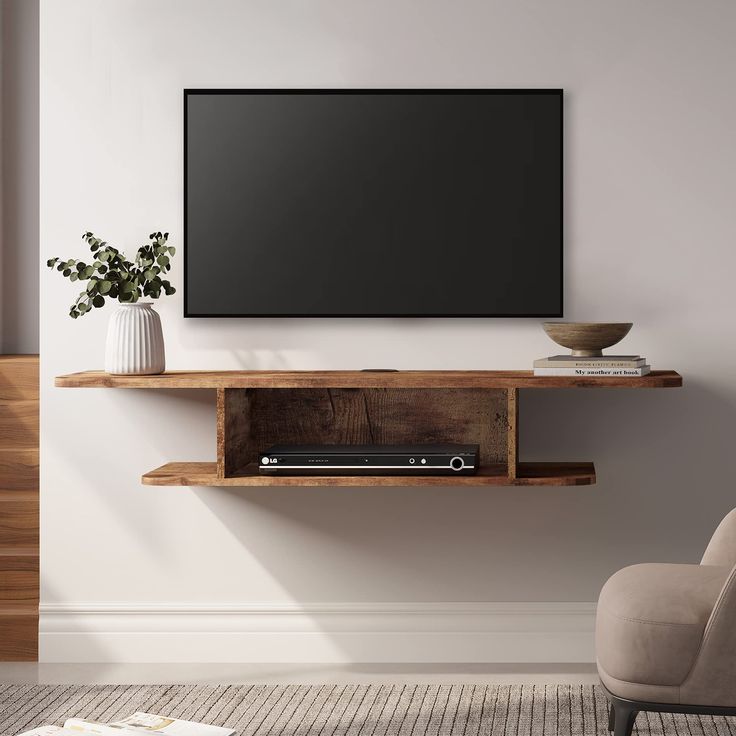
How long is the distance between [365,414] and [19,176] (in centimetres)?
146

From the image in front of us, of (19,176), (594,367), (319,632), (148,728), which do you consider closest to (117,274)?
(19,176)

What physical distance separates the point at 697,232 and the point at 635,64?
0.55m

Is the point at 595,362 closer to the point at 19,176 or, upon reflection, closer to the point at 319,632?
the point at 319,632

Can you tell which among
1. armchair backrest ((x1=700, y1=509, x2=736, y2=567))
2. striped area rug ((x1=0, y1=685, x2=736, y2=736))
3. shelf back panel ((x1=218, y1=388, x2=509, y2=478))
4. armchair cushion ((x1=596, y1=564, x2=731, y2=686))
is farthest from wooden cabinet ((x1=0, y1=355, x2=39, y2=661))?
armchair backrest ((x1=700, y1=509, x2=736, y2=567))

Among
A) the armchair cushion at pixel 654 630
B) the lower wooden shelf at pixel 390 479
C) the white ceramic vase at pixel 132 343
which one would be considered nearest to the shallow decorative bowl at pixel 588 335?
the lower wooden shelf at pixel 390 479

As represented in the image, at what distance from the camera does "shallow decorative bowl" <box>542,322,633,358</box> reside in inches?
108

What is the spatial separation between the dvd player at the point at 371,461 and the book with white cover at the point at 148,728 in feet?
3.35

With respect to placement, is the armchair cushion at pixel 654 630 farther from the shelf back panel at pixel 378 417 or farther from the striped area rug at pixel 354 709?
the shelf back panel at pixel 378 417

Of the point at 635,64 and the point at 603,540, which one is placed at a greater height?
the point at 635,64

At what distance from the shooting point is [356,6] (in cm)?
301

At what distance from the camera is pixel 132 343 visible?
110 inches

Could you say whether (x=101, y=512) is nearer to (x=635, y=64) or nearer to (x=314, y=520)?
(x=314, y=520)

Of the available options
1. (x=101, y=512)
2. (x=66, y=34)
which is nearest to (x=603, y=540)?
(x=101, y=512)

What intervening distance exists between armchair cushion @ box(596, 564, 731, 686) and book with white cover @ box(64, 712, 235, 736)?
900mm
